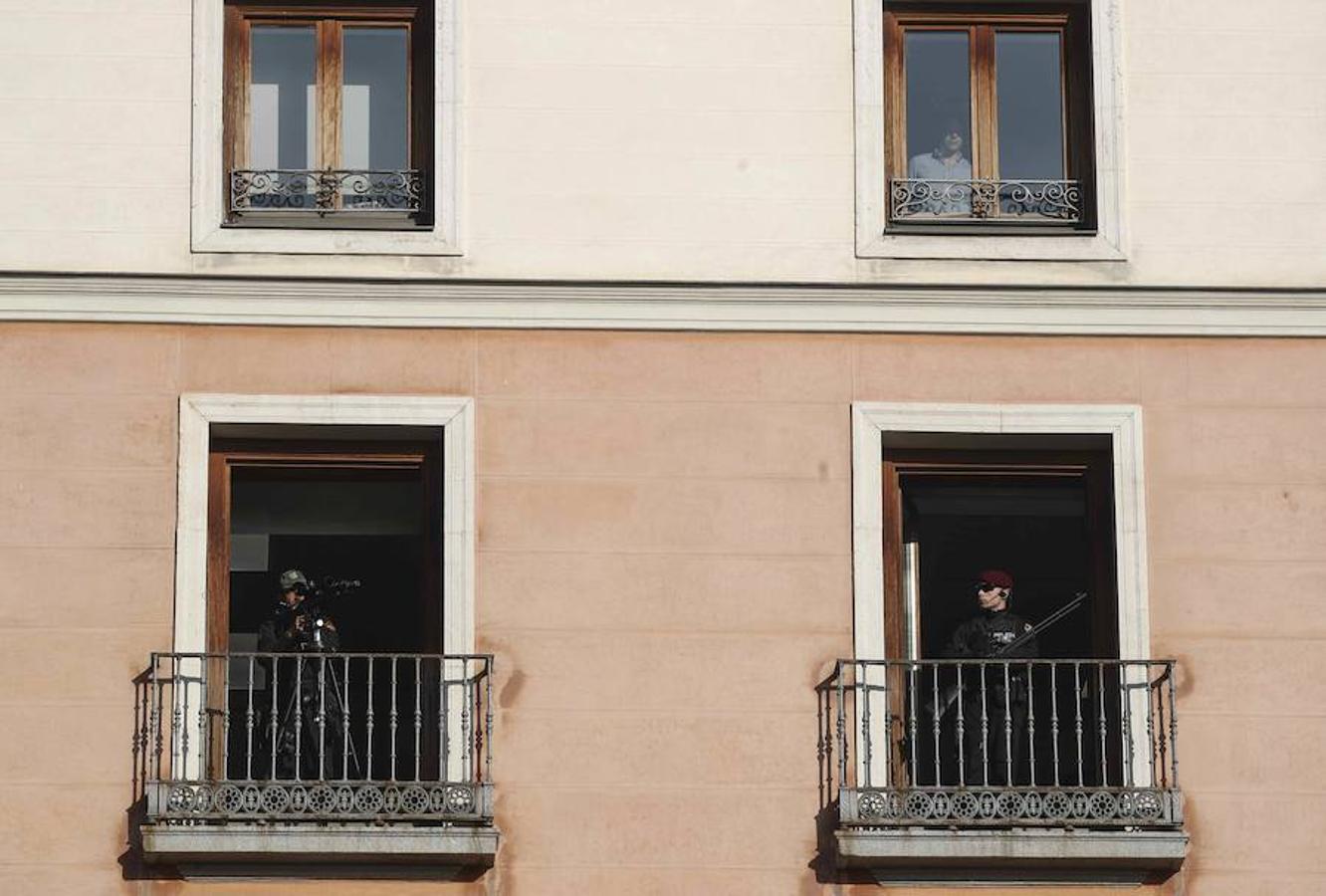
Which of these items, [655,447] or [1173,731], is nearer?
[1173,731]

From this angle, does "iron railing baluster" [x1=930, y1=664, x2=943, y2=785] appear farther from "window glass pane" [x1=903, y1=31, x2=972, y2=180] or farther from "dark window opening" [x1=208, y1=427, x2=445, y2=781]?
"window glass pane" [x1=903, y1=31, x2=972, y2=180]

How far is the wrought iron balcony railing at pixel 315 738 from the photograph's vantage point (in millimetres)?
17203

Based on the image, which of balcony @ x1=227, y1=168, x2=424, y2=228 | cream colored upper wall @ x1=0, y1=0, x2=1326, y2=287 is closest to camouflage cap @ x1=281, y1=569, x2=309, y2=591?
cream colored upper wall @ x1=0, y1=0, x2=1326, y2=287

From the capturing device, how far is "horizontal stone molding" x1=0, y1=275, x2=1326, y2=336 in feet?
58.7

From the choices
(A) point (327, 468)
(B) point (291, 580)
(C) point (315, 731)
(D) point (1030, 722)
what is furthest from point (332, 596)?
(D) point (1030, 722)

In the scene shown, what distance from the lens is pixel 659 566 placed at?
17828 mm

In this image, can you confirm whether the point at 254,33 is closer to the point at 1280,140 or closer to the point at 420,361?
the point at 420,361

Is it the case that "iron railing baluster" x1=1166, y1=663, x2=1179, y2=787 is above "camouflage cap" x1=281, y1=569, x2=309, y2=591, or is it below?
below

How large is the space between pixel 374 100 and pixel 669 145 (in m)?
1.77

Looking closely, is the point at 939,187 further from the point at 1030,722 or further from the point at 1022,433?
the point at 1030,722

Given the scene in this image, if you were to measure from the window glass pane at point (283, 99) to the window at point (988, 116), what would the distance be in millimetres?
3375

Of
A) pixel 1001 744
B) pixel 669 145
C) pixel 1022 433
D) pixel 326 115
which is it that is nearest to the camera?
pixel 1001 744

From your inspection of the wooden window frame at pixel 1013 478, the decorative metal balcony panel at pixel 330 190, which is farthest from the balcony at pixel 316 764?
the decorative metal balcony panel at pixel 330 190

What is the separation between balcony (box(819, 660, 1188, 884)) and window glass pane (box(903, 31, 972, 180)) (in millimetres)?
2969
